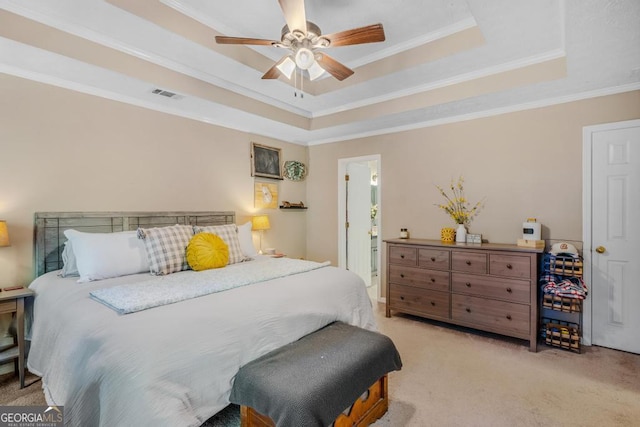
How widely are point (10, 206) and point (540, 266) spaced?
477 cm

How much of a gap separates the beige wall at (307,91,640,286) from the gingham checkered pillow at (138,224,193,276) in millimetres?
2692

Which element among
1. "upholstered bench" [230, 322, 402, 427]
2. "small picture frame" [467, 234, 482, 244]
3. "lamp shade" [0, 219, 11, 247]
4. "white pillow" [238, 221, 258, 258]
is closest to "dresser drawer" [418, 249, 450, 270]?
"small picture frame" [467, 234, 482, 244]

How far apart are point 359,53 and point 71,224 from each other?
3176 millimetres

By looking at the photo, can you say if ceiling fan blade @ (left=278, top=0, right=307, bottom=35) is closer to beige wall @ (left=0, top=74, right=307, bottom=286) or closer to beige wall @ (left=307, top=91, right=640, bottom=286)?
beige wall @ (left=0, top=74, right=307, bottom=286)

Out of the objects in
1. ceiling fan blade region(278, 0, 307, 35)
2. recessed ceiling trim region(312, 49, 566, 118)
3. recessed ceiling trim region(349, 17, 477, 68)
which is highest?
recessed ceiling trim region(349, 17, 477, 68)

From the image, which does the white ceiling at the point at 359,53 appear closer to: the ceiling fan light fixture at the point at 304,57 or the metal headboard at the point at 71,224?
the ceiling fan light fixture at the point at 304,57

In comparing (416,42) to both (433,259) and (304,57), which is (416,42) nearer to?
(304,57)

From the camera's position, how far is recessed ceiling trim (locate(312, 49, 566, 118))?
8.98ft

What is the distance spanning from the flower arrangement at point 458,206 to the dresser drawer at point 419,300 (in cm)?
91

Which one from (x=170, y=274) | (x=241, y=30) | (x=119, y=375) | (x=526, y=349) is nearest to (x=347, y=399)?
(x=119, y=375)

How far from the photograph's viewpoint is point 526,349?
291cm

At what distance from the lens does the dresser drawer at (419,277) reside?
11.2 ft

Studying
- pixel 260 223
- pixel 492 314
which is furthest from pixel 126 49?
pixel 492 314

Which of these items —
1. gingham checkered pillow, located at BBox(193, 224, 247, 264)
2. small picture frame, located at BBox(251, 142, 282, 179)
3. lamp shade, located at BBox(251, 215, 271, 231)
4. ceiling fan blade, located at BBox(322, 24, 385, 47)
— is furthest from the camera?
small picture frame, located at BBox(251, 142, 282, 179)
